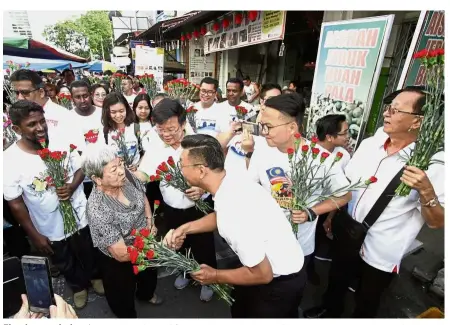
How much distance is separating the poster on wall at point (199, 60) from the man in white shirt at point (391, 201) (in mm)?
10292

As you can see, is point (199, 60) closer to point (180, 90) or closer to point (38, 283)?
point (180, 90)

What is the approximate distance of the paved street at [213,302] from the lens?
2.57 m

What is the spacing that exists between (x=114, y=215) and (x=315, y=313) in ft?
6.50

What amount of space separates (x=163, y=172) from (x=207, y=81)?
8.23 ft

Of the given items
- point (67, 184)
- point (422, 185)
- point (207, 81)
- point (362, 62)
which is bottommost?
point (67, 184)

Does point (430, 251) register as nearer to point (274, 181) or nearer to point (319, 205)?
point (319, 205)

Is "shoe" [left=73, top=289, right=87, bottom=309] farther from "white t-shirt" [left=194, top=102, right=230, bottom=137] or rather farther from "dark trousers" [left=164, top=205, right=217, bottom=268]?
"white t-shirt" [left=194, top=102, right=230, bottom=137]

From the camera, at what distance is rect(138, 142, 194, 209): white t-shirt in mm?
2416

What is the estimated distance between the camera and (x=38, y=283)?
4.50ft

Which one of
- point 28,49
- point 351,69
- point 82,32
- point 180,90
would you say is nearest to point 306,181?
point 351,69

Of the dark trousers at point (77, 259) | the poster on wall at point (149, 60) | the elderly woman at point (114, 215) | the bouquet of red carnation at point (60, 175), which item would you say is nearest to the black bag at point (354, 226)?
the elderly woman at point (114, 215)

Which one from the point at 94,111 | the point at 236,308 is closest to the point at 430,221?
the point at 236,308

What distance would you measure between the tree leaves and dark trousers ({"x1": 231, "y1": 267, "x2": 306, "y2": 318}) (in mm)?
34891

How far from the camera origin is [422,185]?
1487 millimetres
